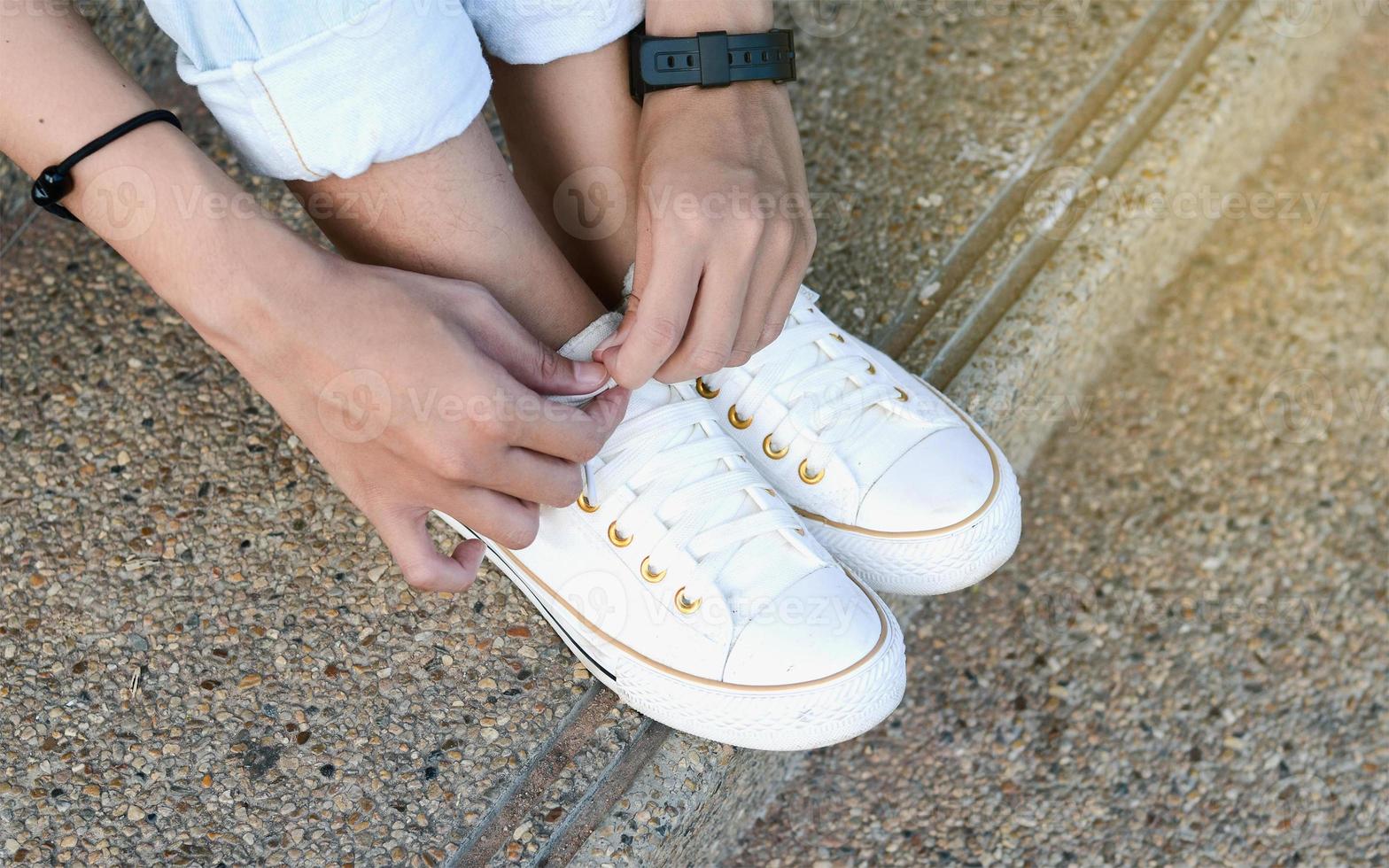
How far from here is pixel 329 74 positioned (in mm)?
735

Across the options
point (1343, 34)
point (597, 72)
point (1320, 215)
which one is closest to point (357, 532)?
point (597, 72)

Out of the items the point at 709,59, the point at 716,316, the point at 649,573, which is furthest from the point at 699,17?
the point at 649,573

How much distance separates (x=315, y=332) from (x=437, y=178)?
0.16 meters

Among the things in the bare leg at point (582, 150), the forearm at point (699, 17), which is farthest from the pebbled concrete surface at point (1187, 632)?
the forearm at point (699, 17)

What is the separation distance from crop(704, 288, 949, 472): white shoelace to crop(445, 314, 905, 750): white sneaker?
0.22ft

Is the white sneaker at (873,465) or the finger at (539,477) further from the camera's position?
the white sneaker at (873,465)

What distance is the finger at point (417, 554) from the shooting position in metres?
0.85

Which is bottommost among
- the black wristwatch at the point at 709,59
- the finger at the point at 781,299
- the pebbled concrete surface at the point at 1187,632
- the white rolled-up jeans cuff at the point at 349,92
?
the pebbled concrete surface at the point at 1187,632

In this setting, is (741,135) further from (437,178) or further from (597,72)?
(437,178)

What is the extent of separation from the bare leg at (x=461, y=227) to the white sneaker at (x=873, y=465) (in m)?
0.18

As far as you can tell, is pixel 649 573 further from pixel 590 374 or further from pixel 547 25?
pixel 547 25

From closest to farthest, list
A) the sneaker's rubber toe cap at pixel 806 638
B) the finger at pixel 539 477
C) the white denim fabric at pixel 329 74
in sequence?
the white denim fabric at pixel 329 74
the finger at pixel 539 477
the sneaker's rubber toe cap at pixel 806 638

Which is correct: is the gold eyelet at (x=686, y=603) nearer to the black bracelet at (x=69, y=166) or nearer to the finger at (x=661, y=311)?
the finger at (x=661, y=311)

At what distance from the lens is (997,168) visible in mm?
1393
